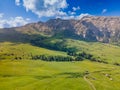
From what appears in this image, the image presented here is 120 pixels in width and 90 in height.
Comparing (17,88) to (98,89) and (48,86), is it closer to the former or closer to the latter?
(48,86)

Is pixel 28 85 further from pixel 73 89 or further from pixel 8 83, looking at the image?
pixel 73 89

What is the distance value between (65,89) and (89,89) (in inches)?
799

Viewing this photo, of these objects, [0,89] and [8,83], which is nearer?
[0,89]

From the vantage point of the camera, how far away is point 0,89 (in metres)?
177

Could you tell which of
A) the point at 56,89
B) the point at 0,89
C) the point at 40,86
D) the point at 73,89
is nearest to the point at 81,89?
the point at 73,89

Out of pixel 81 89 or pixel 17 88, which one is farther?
pixel 81 89

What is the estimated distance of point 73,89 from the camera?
197750 mm

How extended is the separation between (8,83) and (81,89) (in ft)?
205

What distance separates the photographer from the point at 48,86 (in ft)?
655

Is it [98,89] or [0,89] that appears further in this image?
[98,89]

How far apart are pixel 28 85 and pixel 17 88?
45.2 ft

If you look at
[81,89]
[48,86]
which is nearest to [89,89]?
[81,89]

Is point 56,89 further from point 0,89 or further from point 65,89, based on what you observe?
point 0,89

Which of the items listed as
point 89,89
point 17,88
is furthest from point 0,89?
point 89,89
